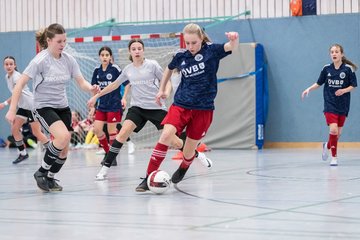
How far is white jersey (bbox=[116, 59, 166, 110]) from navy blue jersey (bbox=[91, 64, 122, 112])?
2.79 m

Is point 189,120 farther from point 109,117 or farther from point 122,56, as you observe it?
point 122,56

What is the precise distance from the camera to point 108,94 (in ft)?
44.5

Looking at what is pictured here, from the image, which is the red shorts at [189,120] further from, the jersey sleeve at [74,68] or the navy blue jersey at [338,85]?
the navy blue jersey at [338,85]

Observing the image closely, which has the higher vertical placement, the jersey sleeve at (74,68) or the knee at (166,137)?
the jersey sleeve at (74,68)

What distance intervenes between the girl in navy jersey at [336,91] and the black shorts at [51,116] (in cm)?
501

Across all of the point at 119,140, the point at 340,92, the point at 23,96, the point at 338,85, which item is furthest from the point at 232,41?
the point at 23,96

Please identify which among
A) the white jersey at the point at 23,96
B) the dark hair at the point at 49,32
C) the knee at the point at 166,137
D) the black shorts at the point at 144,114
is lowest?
the knee at the point at 166,137

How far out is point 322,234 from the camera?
541cm

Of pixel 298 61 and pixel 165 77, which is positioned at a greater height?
pixel 298 61

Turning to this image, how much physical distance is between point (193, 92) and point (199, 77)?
7.5 inches

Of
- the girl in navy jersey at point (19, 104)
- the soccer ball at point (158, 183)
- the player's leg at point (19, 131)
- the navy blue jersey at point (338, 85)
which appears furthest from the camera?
the player's leg at point (19, 131)

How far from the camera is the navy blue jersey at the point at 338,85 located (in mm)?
12883

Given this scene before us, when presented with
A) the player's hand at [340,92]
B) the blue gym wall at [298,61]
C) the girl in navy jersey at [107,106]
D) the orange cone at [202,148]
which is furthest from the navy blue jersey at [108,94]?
the blue gym wall at [298,61]

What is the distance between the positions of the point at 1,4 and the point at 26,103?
30.4 feet
